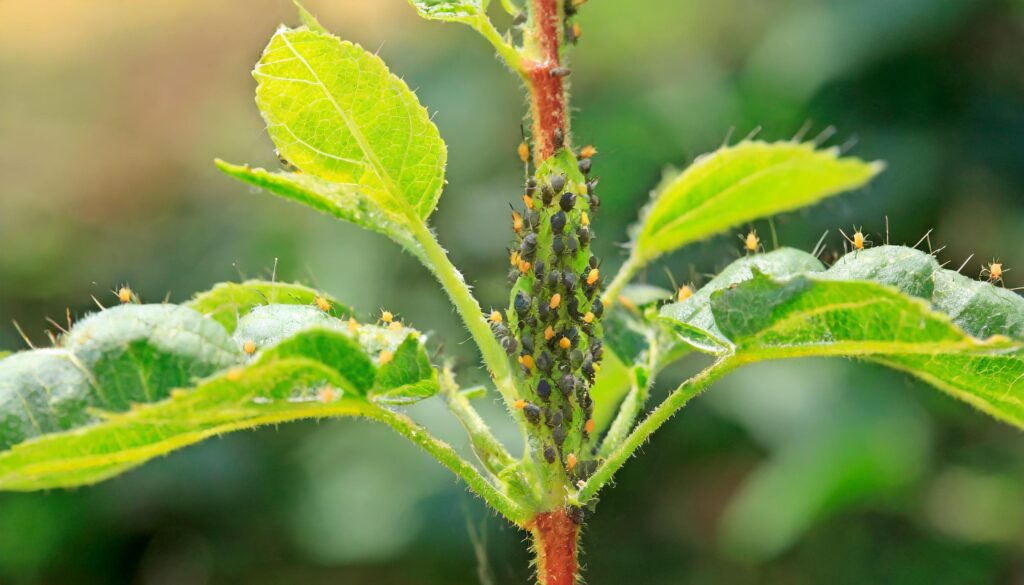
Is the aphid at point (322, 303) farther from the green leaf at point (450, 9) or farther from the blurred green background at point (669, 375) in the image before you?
the blurred green background at point (669, 375)

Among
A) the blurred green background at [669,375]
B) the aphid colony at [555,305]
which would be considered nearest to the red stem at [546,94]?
the aphid colony at [555,305]

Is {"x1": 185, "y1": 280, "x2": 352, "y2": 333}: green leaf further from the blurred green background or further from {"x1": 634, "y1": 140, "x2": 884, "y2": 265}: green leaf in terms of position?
the blurred green background

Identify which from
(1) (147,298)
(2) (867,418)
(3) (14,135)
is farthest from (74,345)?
(3) (14,135)

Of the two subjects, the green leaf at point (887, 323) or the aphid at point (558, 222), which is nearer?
the green leaf at point (887, 323)

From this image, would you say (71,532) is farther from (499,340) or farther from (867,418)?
(499,340)

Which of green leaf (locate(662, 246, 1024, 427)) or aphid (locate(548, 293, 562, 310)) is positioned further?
aphid (locate(548, 293, 562, 310))

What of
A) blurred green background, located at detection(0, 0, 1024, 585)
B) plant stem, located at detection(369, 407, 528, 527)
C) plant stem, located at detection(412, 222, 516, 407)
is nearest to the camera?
plant stem, located at detection(369, 407, 528, 527)

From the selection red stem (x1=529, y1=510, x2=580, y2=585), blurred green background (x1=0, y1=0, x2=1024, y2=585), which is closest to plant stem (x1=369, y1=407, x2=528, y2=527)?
red stem (x1=529, y1=510, x2=580, y2=585)
